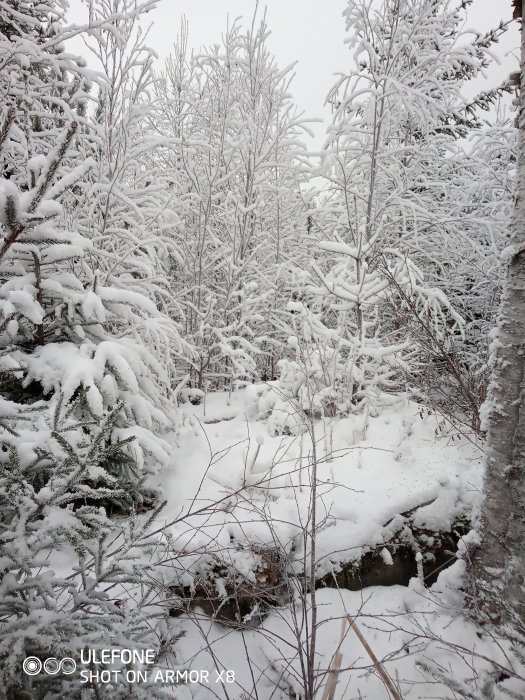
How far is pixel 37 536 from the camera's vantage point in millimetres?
1304

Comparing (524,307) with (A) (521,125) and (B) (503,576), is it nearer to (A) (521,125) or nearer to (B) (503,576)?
(A) (521,125)

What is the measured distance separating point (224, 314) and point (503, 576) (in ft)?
11.7

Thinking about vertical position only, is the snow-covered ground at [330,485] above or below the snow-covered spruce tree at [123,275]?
below

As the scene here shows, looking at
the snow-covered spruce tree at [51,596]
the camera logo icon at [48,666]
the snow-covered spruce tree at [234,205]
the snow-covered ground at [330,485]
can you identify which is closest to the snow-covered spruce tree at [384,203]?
the snow-covered ground at [330,485]

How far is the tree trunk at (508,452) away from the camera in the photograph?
179 cm

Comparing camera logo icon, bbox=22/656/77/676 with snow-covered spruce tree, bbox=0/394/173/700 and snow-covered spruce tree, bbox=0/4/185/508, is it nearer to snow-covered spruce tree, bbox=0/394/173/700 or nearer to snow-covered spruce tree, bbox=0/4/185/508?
snow-covered spruce tree, bbox=0/394/173/700

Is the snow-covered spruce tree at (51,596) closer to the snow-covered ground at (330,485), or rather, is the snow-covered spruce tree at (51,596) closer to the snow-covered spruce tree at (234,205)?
the snow-covered ground at (330,485)

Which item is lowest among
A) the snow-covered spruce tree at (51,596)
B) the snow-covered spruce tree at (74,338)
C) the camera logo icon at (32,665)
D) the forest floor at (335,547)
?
the forest floor at (335,547)

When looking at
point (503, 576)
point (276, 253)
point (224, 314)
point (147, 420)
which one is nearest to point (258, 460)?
point (147, 420)

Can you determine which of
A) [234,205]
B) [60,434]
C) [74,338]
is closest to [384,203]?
[234,205]

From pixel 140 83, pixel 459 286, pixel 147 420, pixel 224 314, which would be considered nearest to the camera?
pixel 147 420

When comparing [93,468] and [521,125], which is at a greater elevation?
[521,125]

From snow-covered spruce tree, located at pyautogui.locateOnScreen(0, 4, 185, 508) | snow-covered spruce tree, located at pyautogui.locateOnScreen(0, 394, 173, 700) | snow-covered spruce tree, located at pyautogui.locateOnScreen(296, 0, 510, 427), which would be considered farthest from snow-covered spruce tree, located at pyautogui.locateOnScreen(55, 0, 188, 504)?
snow-covered spruce tree, located at pyautogui.locateOnScreen(296, 0, 510, 427)

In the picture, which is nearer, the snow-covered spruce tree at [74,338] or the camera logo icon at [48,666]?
the camera logo icon at [48,666]
